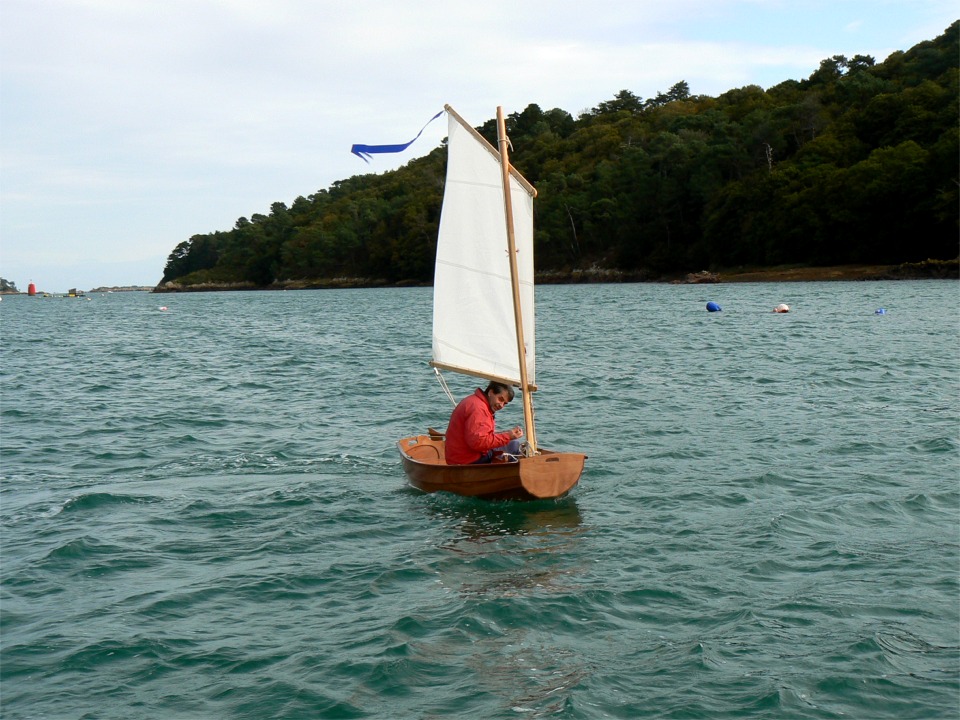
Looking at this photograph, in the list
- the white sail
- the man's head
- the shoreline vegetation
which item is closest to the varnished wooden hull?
the man's head

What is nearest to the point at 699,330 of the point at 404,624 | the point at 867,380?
the point at 867,380

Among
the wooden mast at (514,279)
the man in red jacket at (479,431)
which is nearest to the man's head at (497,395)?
the man in red jacket at (479,431)

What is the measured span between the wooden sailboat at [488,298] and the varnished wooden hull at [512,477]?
2 cm

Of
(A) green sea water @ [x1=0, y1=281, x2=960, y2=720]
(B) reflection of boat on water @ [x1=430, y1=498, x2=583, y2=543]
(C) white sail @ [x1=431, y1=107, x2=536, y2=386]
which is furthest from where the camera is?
(C) white sail @ [x1=431, y1=107, x2=536, y2=386]

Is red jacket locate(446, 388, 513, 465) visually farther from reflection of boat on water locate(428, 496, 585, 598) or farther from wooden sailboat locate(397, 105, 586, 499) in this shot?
reflection of boat on water locate(428, 496, 585, 598)

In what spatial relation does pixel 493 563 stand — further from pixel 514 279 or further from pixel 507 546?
pixel 514 279

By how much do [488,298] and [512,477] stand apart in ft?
9.93

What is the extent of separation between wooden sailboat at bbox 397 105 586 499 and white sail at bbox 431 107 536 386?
0.6 inches

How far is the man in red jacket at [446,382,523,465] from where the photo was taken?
14.5m

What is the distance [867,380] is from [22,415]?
78.3 ft

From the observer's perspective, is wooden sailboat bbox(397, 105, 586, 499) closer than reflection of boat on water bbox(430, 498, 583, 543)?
No

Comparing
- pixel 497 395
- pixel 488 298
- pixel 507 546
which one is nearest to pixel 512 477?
pixel 497 395

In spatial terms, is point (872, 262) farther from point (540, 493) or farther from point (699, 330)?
point (540, 493)

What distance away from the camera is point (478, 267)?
49.9ft
